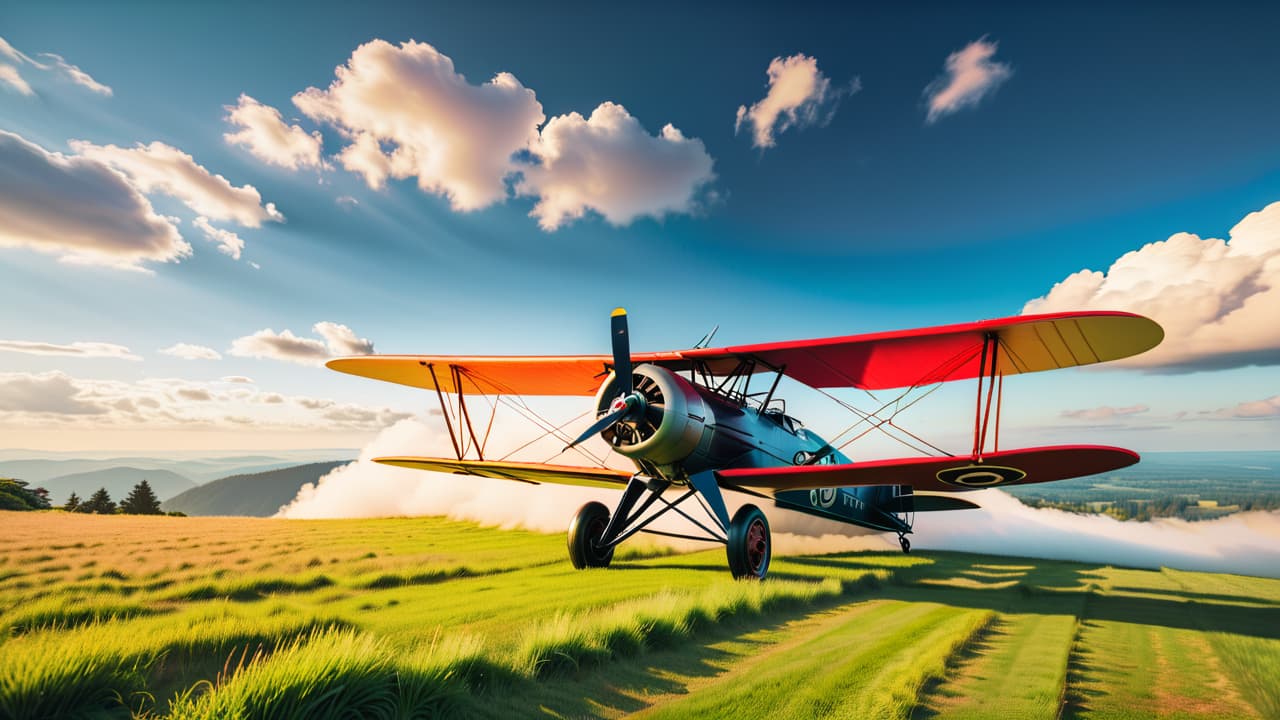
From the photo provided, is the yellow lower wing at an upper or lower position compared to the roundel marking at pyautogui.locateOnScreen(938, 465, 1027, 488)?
lower

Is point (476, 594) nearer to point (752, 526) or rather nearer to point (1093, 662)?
point (752, 526)

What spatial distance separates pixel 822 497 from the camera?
41.3 ft

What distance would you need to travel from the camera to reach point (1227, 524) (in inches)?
794

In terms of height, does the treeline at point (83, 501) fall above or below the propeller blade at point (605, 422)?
below

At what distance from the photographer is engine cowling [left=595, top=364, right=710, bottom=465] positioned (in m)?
8.30

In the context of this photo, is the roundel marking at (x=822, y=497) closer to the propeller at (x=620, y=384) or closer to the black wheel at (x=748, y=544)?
the black wheel at (x=748, y=544)

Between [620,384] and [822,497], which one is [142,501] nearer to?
[620,384]

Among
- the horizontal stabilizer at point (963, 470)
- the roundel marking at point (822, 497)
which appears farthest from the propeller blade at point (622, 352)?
the roundel marking at point (822, 497)

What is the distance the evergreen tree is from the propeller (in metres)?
27.4

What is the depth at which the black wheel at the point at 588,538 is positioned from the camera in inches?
376

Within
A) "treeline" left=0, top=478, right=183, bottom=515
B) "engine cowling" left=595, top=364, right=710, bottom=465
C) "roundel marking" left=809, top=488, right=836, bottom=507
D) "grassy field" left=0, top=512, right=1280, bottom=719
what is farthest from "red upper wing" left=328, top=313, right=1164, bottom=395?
"treeline" left=0, top=478, right=183, bottom=515

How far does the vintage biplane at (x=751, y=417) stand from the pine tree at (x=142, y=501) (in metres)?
26.5

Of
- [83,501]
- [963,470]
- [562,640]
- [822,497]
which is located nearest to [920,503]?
[822,497]

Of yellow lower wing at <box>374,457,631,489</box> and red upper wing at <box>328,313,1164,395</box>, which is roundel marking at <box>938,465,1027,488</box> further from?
yellow lower wing at <box>374,457,631,489</box>
